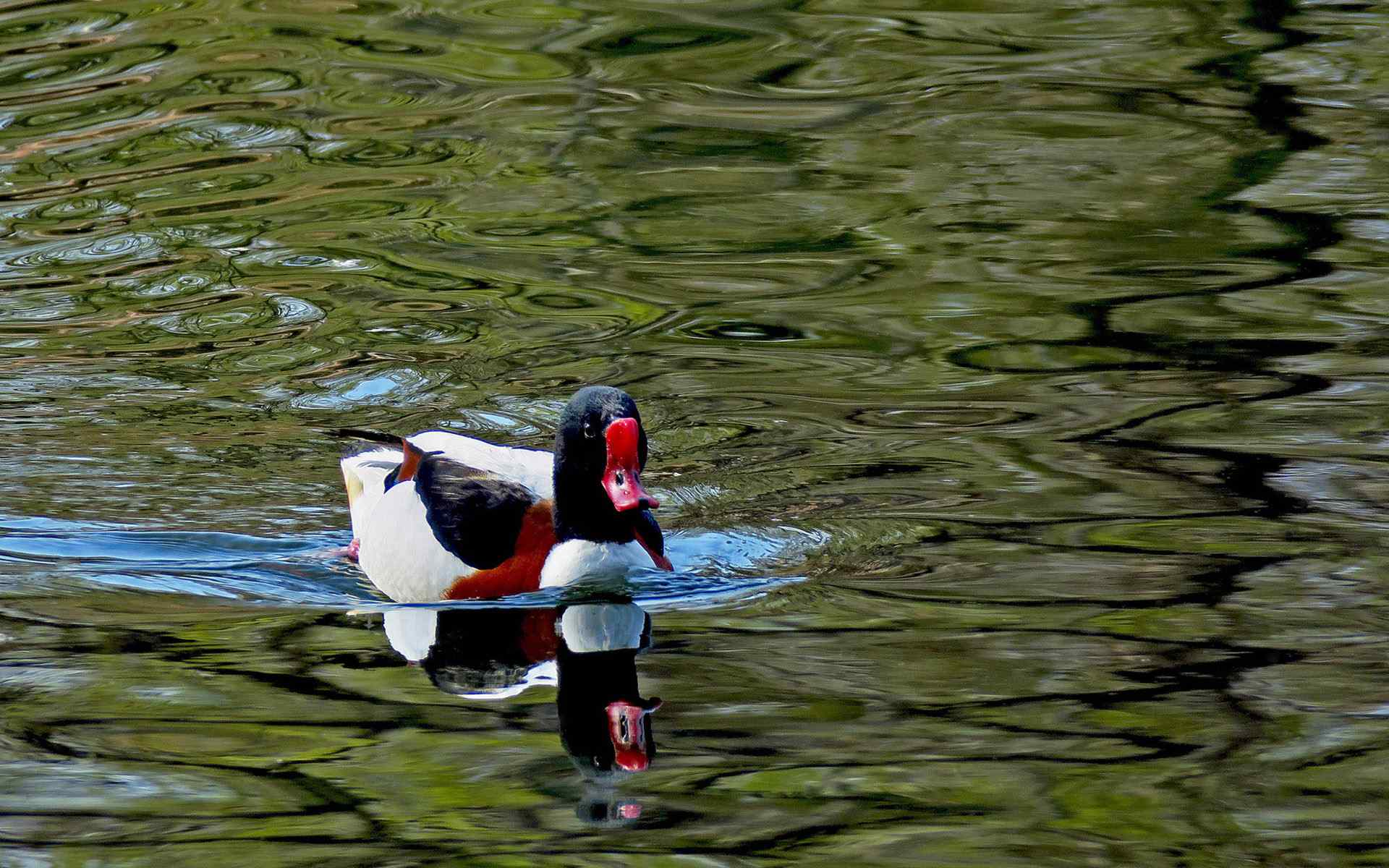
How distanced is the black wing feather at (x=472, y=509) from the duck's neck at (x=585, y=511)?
8.1 inches

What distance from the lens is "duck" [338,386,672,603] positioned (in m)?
6.84

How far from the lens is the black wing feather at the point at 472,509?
23.0ft

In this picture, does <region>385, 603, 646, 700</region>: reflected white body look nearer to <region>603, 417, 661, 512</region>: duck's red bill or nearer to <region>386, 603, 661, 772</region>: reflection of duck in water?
<region>386, 603, 661, 772</region>: reflection of duck in water

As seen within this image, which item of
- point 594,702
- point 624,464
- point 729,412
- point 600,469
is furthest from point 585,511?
point 729,412

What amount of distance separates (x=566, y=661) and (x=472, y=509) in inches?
41.2

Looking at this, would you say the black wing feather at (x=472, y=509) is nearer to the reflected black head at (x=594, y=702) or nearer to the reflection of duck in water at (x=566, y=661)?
the reflection of duck in water at (x=566, y=661)

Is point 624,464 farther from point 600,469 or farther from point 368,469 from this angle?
point 368,469

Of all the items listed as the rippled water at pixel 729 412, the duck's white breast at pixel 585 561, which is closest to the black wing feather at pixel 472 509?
the duck's white breast at pixel 585 561

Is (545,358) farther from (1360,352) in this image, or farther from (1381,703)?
(1381,703)

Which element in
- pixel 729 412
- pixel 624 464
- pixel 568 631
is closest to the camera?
pixel 568 631

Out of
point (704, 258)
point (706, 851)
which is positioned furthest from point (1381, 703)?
point (704, 258)

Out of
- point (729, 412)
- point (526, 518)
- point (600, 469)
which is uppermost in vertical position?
point (600, 469)

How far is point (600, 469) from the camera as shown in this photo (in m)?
6.91

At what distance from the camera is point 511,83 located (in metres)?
Answer: 14.1
